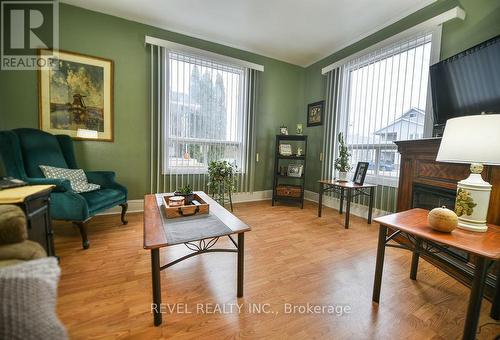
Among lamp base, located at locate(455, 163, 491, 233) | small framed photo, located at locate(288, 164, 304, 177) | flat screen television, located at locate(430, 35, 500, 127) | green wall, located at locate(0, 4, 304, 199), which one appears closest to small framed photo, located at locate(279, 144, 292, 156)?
small framed photo, located at locate(288, 164, 304, 177)

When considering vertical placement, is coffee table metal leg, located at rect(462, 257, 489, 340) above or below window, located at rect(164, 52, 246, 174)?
below

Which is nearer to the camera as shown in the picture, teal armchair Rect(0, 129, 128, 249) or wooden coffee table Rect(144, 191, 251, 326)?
wooden coffee table Rect(144, 191, 251, 326)

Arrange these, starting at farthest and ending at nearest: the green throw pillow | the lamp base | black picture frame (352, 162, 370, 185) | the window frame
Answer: black picture frame (352, 162, 370, 185), the window frame, the green throw pillow, the lamp base

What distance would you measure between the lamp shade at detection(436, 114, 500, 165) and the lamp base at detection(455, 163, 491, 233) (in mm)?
187

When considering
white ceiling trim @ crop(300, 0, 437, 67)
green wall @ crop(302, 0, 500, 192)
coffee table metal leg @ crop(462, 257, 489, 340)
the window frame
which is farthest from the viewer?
white ceiling trim @ crop(300, 0, 437, 67)

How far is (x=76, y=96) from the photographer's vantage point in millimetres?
2631

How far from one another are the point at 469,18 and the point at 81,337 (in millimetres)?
3936

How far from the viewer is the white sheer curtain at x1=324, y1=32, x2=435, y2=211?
2428 mm

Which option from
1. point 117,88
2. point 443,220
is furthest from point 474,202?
point 117,88

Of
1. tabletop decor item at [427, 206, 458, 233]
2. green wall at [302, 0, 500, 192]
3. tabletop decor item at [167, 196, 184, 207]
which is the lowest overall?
tabletop decor item at [167, 196, 184, 207]

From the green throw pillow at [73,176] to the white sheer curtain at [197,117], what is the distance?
2.64ft

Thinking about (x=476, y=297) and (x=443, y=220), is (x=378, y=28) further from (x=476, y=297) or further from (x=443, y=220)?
(x=476, y=297)

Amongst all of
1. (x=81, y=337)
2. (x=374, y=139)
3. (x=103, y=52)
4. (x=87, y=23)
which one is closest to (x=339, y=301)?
(x=81, y=337)

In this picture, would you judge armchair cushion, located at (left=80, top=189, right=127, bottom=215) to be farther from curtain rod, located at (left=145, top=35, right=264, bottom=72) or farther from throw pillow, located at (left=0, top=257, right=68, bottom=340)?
curtain rod, located at (left=145, top=35, right=264, bottom=72)
